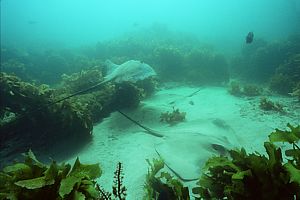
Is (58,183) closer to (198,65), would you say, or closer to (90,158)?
(90,158)

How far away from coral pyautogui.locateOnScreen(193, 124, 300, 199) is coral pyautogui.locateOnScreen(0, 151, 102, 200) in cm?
150

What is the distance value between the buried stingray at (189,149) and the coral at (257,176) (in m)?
0.92

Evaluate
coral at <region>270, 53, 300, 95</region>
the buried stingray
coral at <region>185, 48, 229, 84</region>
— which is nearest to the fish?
the buried stingray

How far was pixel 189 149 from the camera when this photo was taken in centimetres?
473

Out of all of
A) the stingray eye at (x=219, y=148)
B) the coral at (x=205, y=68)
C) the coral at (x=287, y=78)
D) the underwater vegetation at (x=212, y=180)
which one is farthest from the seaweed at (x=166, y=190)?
the coral at (x=205, y=68)

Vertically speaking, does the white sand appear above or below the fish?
below

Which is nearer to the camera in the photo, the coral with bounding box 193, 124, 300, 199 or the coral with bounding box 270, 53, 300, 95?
the coral with bounding box 193, 124, 300, 199

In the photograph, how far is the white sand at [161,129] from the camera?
522cm

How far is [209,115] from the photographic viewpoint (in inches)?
323

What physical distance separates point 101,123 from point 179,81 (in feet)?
27.2

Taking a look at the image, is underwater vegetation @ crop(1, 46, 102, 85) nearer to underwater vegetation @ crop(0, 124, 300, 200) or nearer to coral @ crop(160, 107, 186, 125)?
coral @ crop(160, 107, 186, 125)

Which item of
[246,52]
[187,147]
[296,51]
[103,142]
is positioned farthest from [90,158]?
[246,52]

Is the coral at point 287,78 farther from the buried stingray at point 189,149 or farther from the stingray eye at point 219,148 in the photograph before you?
the stingray eye at point 219,148

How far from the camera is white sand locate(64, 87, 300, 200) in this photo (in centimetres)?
522
